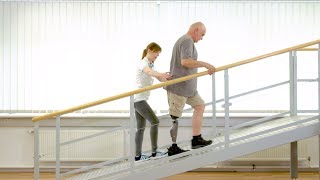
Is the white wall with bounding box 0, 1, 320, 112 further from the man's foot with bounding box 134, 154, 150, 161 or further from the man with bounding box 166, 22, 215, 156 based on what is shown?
the man with bounding box 166, 22, 215, 156

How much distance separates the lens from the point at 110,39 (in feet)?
27.1

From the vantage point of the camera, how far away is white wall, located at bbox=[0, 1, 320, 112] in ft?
26.7

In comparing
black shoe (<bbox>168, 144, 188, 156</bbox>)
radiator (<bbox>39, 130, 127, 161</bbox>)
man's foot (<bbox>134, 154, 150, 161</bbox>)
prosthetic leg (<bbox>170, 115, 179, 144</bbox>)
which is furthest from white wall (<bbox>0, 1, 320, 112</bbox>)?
black shoe (<bbox>168, 144, 188, 156</bbox>)

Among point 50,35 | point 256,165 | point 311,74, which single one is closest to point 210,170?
point 256,165

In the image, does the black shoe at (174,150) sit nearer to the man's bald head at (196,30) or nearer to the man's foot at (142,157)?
the man's foot at (142,157)

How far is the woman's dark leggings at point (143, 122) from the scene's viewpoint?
5.71 m

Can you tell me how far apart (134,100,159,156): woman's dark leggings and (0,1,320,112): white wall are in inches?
90.5

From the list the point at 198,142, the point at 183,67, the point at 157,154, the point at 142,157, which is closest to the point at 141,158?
the point at 142,157

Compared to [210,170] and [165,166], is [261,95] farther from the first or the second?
[165,166]

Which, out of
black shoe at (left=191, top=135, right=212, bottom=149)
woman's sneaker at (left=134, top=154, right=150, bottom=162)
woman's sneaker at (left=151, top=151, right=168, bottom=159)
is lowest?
woman's sneaker at (left=134, top=154, right=150, bottom=162)

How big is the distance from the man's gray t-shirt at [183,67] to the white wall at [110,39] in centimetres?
264

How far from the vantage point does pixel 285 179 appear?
298 inches

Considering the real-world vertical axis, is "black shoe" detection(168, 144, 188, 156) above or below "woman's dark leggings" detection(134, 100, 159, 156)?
below

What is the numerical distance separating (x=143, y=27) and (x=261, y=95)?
6.30ft
